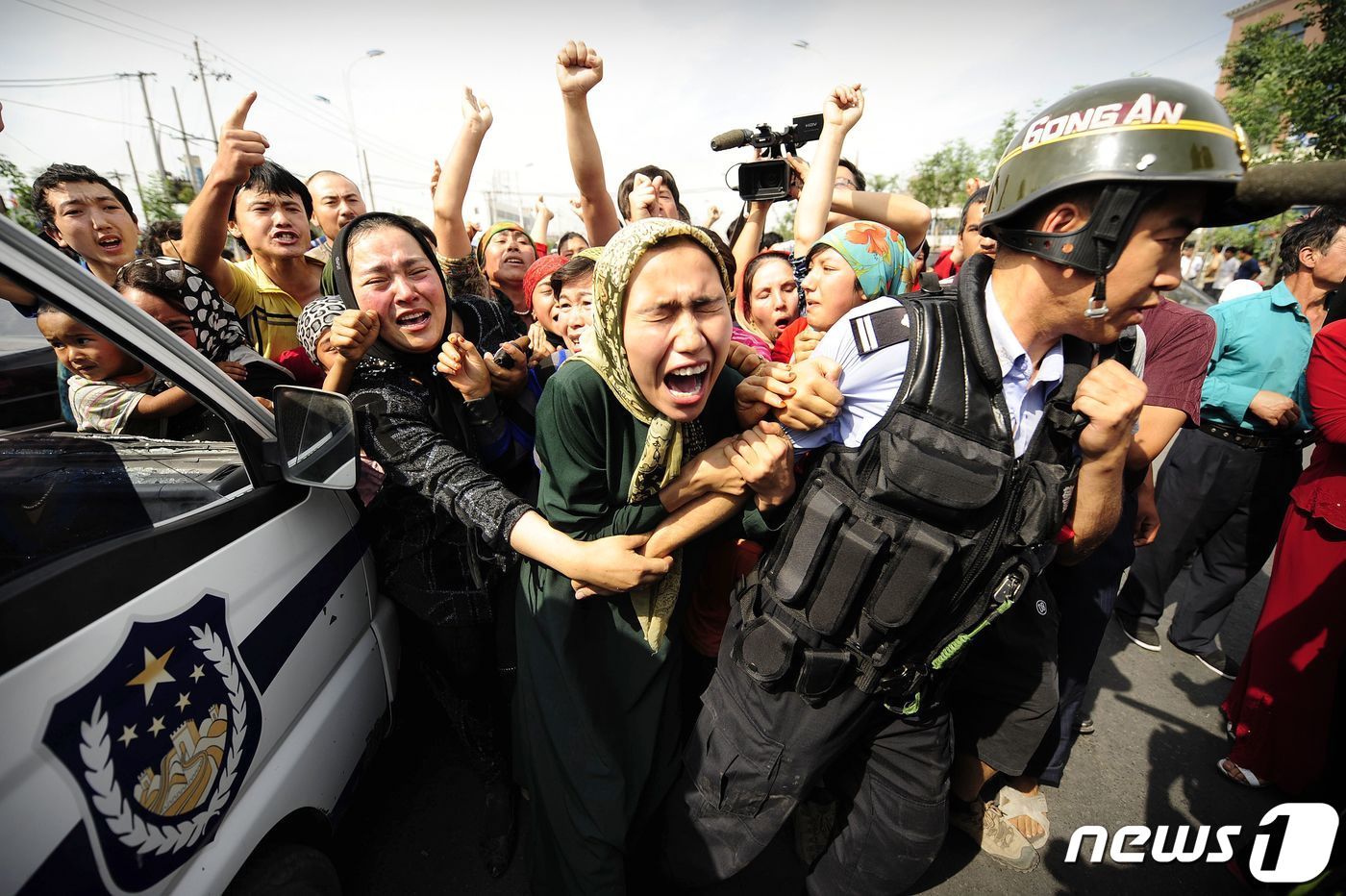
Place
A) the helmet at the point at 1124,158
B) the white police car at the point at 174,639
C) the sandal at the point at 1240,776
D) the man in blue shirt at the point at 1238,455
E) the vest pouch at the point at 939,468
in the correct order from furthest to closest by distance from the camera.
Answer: the man in blue shirt at the point at 1238,455 → the sandal at the point at 1240,776 → the vest pouch at the point at 939,468 → the helmet at the point at 1124,158 → the white police car at the point at 174,639

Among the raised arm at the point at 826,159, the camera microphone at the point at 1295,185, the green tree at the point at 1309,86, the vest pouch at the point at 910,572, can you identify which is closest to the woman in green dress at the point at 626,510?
the vest pouch at the point at 910,572

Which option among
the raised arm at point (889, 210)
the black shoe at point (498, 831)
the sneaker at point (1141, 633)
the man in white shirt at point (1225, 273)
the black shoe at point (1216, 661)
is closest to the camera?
the black shoe at point (498, 831)

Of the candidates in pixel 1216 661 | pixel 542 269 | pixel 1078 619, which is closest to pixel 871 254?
pixel 542 269

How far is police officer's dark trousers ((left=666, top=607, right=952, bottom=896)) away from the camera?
5.42 feet

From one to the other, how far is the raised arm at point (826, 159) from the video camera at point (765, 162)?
42 cm

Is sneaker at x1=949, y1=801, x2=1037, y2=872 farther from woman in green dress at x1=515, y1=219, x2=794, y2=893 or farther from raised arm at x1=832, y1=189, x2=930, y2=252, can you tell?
raised arm at x1=832, y1=189, x2=930, y2=252

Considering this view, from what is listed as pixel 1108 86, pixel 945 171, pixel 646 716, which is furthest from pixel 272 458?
pixel 945 171

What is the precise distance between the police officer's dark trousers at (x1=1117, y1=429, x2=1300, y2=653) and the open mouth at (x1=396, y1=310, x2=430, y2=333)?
3.84 m

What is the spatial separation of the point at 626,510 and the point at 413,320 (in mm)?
973

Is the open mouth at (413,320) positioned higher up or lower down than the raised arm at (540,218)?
lower down

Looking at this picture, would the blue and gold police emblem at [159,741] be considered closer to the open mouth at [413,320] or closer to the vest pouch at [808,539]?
the open mouth at [413,320]

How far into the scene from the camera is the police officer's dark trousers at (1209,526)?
3.00m

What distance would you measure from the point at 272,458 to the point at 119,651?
23.6 inches

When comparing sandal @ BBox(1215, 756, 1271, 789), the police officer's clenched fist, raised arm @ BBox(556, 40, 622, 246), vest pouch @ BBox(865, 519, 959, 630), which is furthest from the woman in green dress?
sandal @ BBox(1215, 756, 1271, 789)
